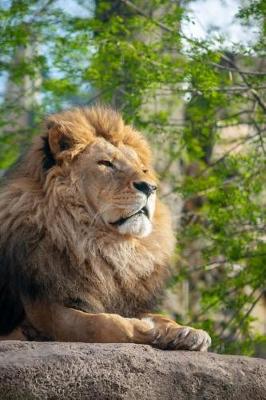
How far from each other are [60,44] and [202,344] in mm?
5650

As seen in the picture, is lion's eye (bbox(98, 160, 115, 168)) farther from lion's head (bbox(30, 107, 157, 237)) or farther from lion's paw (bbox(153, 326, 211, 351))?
lion's paw (bbox(153, 326, 211, 351))

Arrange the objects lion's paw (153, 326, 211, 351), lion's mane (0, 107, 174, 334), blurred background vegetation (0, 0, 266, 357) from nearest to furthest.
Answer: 1. lion's paw (153, 326, 211, 351)
2. lion's mane (0, 107, 174, 334)
3. blurred background vegetation (0, 0, 266, 357)


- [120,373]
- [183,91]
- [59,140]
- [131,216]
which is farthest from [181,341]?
[183,91]

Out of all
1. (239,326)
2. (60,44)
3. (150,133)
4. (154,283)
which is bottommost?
(239,326)

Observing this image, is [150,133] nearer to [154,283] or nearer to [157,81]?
[157,81]

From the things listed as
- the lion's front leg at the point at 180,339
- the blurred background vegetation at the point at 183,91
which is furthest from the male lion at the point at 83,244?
the blurred background vegetation at the point at 183,91

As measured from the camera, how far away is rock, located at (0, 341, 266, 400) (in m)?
3.99

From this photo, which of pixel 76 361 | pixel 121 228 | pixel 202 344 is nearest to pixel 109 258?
pixel 121 228

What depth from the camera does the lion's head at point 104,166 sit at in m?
5.14

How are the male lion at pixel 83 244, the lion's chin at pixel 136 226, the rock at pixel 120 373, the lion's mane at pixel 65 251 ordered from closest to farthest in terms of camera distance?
the rock at pixel 120 373, the male lion at pixel 83 244, the lion's mane at pixel 65 251, the lion's chin at pixel 136 226

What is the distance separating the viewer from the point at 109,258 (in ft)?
16.9

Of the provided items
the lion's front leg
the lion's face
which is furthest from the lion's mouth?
the lion's front leg

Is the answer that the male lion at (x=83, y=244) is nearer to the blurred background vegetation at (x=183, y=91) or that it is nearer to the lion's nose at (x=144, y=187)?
the lion's nose at (x=144, y=187)

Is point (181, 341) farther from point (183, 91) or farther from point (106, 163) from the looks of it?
point (183, 91)
